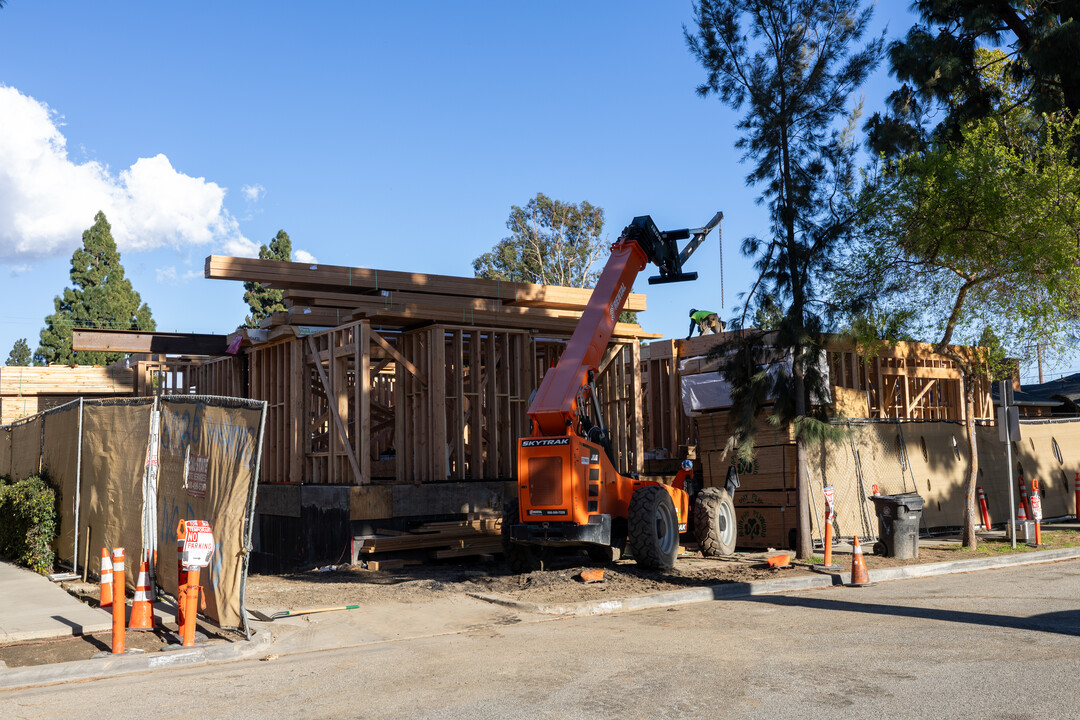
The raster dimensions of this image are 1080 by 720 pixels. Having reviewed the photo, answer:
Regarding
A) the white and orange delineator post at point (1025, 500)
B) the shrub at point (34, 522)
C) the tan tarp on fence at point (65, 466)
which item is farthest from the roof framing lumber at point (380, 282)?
the white and orange delineator post at point (1025, 500)

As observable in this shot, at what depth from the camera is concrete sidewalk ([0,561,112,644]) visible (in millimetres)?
8945

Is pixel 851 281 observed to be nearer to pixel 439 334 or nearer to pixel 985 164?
pixel 985 164

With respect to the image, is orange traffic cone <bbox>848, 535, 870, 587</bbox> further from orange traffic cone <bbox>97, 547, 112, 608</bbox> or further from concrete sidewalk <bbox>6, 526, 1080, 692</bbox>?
orange traffic cone <bbox>97, 547, 112, 608</bbox>

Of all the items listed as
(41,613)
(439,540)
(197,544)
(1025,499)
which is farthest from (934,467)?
(41,613)

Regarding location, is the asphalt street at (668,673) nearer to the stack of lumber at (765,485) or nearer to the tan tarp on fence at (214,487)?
the tan tarp on fence at (214,487)

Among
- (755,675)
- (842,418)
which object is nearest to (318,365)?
(842,418)

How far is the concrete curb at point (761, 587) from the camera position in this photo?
10.7 m

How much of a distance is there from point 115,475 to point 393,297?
283 inches

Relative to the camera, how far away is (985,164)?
14930mm

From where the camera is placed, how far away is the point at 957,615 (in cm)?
952

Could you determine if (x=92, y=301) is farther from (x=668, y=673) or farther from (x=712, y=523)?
(x=668, y=673)

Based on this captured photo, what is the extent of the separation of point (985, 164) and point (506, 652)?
11.9 metres

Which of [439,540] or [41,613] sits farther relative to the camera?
[439,540]

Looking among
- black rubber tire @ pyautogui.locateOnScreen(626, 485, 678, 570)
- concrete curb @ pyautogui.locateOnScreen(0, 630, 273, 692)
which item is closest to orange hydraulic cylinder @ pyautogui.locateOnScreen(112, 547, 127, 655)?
concrete curb @ pyautogui.locateOnScreen(0, 630, 273, 692)
